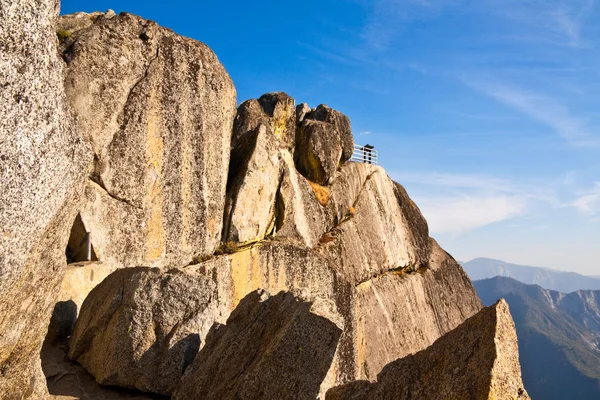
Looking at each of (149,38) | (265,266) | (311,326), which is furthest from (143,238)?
(311,326)

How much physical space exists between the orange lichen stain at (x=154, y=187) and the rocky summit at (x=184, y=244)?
0.06 m

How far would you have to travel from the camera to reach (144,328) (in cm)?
1304

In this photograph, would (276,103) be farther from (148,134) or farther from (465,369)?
(465,369)

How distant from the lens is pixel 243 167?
24047 mm

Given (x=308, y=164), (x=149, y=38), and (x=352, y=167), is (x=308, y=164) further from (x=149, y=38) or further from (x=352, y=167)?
(x=149, y=38)

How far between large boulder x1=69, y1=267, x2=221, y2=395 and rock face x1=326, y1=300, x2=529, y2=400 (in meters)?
5.35

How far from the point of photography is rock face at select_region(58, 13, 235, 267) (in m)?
17.9

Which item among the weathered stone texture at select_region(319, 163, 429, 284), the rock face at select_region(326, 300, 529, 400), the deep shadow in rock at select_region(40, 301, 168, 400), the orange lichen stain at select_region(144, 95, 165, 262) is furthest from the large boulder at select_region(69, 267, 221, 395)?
the weathered stone texture at select_region(319, 163, 429, 284)

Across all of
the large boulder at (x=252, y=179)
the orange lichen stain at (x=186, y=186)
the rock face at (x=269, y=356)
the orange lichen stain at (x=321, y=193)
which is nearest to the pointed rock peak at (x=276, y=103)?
the large boulder at (x=252, y=179)

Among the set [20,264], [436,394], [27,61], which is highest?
[27,61]

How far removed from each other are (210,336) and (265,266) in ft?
32.4

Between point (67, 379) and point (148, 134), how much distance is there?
927 centimetres

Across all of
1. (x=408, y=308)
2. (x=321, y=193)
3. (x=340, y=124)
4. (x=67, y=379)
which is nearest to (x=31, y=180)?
(x=67, y=379)

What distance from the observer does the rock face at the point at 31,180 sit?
872 centimetres
